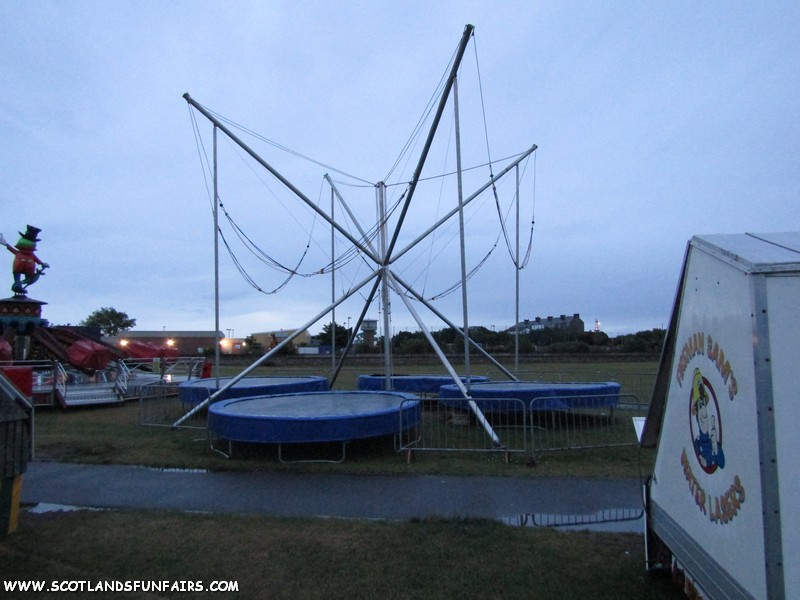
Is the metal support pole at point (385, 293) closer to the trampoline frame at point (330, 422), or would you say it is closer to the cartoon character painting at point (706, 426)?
the trampoline frame at point (330, 422)

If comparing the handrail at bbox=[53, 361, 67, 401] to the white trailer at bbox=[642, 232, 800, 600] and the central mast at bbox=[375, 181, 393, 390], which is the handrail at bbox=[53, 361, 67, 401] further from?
the white trailer at bbox=[642, 232, 800, 600]

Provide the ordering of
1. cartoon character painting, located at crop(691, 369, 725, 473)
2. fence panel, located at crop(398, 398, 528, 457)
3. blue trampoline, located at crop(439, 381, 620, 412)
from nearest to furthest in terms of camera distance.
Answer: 1. cartoon character painting, located at crop(691, 369, 725, 473)
2. fence panel, located at crop(398, 398, 528, 457)
3. blue trampoline, located at crop(439, 381, 620, 412)

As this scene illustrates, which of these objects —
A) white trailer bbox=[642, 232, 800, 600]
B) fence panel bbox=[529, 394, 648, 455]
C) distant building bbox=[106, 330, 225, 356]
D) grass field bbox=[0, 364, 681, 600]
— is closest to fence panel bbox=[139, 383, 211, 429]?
grass field bbox=[0, 364, 681, 600]

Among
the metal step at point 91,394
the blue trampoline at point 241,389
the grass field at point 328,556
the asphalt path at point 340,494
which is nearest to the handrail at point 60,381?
the metal step at point 91,394

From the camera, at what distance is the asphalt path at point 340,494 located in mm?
5875

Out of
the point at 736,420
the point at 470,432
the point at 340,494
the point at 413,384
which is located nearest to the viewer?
the point at 736,420

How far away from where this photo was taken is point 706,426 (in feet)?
9.39

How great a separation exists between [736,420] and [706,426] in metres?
0.38

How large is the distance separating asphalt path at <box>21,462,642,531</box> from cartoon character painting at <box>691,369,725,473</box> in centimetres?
279

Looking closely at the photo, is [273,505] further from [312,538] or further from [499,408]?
[499,408]

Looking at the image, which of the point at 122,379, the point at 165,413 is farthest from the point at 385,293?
the point at 122,379

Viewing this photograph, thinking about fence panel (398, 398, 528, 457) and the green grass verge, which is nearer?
the green grass verge

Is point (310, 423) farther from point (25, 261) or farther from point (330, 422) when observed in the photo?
point (25, 261)

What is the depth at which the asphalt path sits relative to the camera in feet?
19.3
